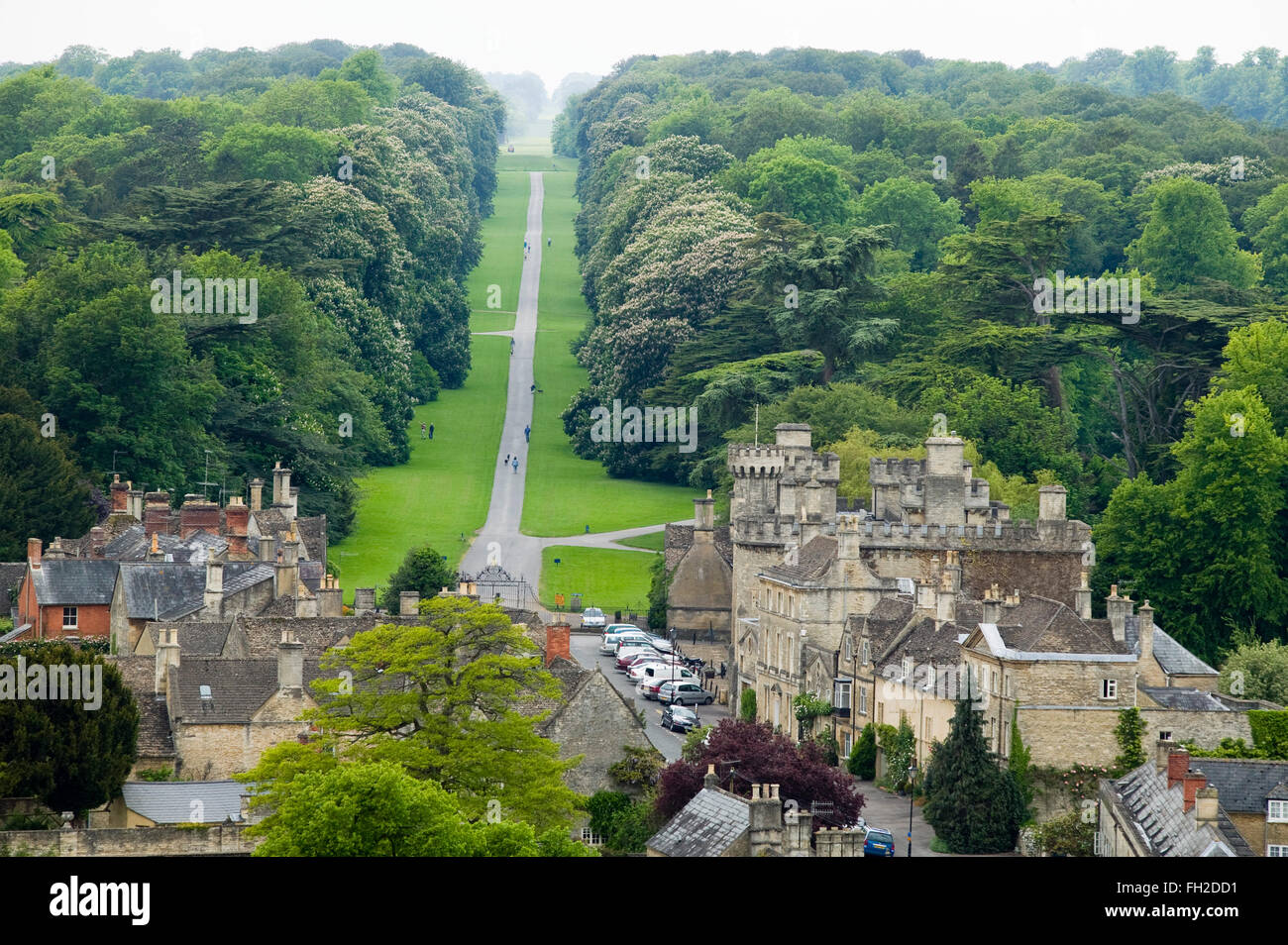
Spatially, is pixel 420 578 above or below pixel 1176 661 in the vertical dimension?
below

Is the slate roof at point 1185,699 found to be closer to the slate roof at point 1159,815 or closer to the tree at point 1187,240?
the slate roof at point 1159,815

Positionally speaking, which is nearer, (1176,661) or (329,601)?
(1176,661)

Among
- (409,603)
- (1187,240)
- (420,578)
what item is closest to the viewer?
(409,603)

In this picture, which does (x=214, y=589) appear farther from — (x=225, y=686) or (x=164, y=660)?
(x=225, y=686)

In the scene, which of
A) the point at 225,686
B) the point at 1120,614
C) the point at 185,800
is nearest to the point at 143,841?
the point at 185,800

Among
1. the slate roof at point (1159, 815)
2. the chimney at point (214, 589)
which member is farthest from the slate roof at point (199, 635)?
the slate roof at point (1159, 815)
